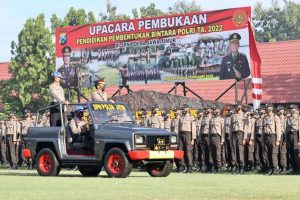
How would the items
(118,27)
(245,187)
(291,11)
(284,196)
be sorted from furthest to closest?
(291,11) < (118,27) < (245,187) < (284,196)

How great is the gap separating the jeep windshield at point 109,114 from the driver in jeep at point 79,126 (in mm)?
372

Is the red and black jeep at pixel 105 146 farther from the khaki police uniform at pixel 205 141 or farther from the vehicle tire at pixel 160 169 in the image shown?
the khaki police uniform at pixel 205 141

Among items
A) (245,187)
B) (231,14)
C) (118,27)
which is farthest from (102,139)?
(118,27)

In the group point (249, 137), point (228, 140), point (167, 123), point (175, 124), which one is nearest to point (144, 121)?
point (167, 123)

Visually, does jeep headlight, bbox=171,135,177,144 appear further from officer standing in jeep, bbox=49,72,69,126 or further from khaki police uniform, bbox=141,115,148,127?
khaki police uniform, bbox=141,115,148,127

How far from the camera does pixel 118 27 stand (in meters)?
35.8

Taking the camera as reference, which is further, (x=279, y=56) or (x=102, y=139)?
(x=279, y=56)

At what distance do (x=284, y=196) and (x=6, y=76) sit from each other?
45791 mm

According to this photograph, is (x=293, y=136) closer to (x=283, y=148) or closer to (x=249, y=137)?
(x=283, y=148)

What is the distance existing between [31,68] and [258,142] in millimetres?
25586

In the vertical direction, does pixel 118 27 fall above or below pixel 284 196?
above

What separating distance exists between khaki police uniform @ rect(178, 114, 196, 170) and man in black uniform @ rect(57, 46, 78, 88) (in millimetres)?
10241

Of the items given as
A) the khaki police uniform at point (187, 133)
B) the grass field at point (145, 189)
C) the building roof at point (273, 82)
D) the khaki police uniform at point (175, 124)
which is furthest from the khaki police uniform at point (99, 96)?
the building roof at point (273, 82)

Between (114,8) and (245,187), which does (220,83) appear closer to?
(245,187)
